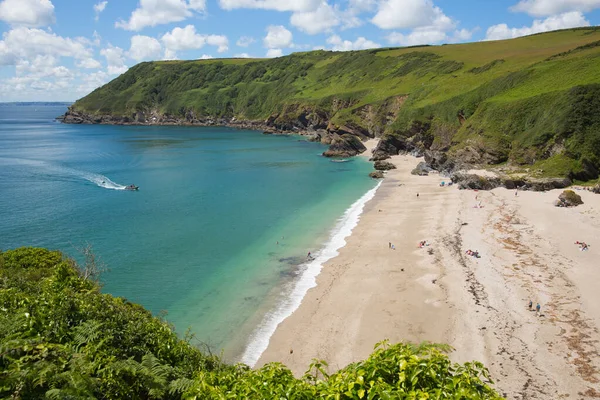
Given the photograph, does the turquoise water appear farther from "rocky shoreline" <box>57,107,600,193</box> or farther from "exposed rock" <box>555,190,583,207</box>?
"exposed rock" <box>555,190,583,207</box>

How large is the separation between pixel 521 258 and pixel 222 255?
2830 centimetres

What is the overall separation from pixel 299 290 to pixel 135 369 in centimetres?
2421

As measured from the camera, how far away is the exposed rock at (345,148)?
10804 cm

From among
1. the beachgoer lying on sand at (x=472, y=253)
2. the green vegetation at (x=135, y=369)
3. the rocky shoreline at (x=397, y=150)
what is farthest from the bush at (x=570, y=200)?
the green vegetation at (x=135, y=369)

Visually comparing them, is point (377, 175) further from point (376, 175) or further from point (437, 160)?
point (437, 160)

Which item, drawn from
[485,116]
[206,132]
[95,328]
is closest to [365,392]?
[95,328]

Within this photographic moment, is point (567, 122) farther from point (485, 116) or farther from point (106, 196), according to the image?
point (106, 196)

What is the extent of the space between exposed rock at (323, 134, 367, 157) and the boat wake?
55696 mm

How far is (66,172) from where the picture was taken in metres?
83.6

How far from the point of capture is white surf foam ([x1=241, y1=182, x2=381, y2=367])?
2505cm

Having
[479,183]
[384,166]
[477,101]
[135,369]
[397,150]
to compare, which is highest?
[477,101]

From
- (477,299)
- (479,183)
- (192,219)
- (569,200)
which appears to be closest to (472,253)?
(477,299)

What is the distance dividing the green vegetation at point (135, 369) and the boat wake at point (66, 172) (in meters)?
64.6

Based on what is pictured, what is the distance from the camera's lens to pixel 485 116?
83.4 metres
